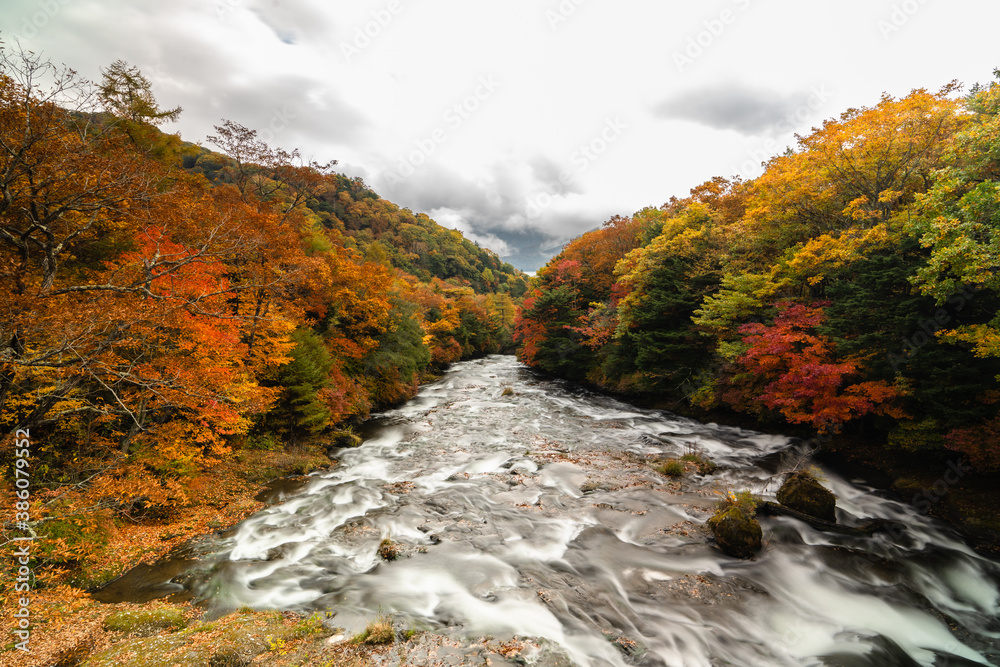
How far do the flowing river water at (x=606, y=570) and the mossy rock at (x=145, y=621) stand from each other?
→ 1.09 meters

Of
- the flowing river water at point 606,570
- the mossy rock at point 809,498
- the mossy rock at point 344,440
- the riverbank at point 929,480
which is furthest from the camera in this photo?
the mossy rock at point 344,440

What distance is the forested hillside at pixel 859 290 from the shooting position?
9.85 metres

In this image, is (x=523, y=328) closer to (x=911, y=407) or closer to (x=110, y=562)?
(x=911, y=407)

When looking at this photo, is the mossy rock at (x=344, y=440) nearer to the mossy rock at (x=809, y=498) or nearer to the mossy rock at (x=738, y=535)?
the mossy rock at (x=738, y=535)

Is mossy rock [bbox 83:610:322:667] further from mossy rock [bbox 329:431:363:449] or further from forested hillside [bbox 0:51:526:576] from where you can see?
mossy rock [bbox 329:431:363:449]

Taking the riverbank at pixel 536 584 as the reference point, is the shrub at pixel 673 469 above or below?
above

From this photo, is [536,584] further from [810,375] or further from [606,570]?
[810,375]

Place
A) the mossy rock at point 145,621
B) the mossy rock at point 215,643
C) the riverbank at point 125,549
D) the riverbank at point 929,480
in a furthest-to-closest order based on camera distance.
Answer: the riverbank at point 929,480 → the mossy rock at point 145,621 → the riverbank at point 125,549 → the mossy rock at point 215,643

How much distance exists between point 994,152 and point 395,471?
20014 mm

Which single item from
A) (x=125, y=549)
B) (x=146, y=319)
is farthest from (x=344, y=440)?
(x=146, y=319)

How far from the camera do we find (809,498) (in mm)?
10188

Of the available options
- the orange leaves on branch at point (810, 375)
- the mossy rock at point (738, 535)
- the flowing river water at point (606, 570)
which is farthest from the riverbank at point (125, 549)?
the orange leaves on branch at point (810, 375)

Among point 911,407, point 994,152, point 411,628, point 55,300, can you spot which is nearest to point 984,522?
point 911,407

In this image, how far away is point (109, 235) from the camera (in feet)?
40.8
